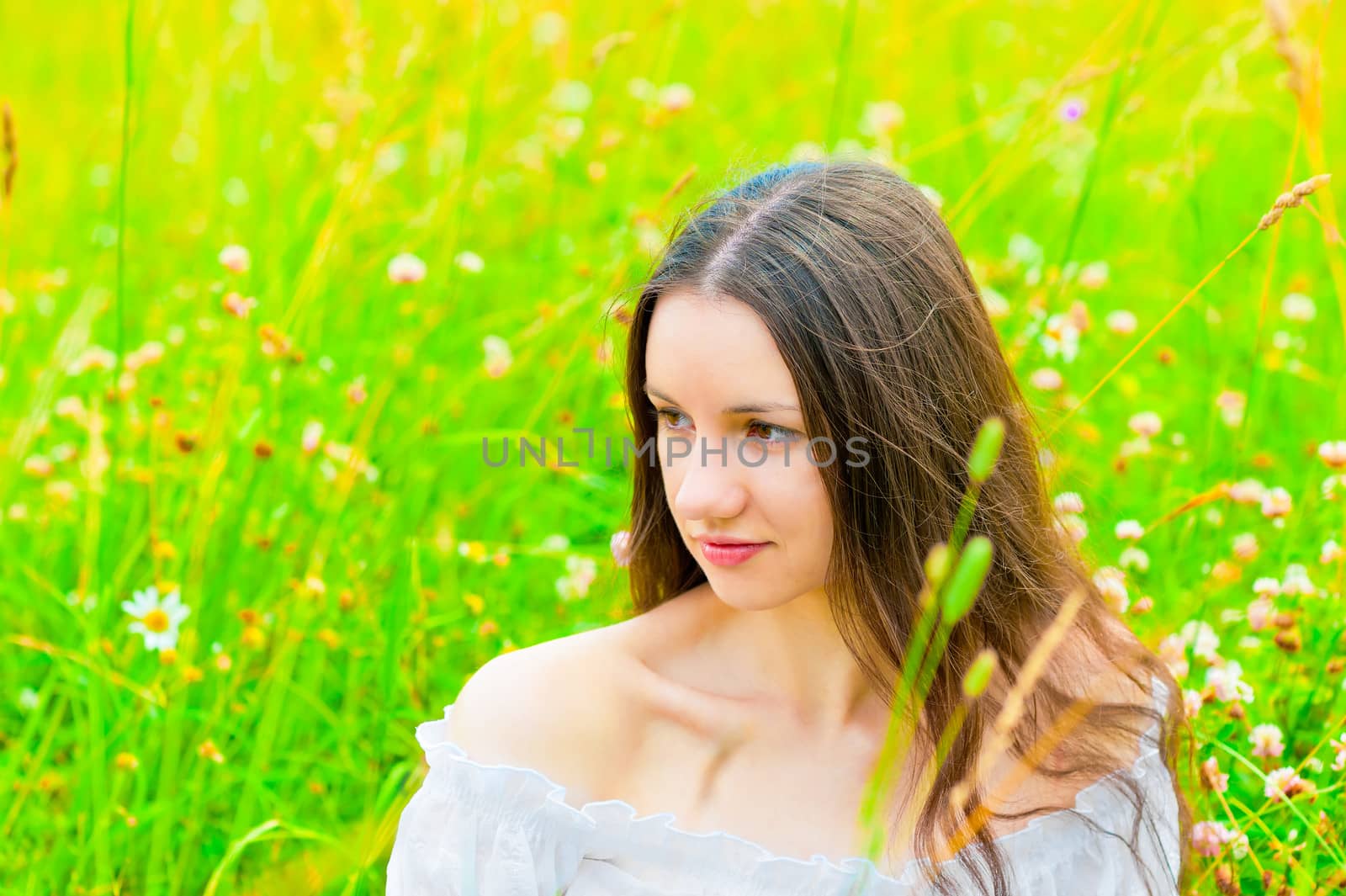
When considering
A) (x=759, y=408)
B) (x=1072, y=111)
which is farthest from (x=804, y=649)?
(x=1072, y=111)

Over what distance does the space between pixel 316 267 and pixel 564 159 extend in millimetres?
1169

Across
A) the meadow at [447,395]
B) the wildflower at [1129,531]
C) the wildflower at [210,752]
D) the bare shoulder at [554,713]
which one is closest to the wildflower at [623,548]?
the meadow at [447,395]

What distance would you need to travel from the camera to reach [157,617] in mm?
1767

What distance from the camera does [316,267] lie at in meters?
1.89

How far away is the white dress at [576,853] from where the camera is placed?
1453mm

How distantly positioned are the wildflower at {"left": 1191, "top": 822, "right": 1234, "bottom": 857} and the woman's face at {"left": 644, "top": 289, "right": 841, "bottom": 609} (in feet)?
2.24

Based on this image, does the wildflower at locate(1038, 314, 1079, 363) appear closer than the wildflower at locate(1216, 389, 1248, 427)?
Yes

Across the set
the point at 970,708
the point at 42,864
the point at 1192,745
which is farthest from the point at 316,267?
the point at 1192,745

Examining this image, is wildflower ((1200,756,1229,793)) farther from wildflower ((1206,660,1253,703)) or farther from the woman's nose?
the woman's nose

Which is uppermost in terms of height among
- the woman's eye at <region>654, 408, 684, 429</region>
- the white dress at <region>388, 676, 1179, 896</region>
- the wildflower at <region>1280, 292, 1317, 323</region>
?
the wildflower at <region>1280, 292, 1317, 323</region>

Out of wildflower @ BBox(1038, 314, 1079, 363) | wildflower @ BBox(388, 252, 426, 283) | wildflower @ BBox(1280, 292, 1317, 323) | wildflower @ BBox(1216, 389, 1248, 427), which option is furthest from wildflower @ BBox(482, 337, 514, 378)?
wildflower @ BBox(1280, 292, 1317, 323)

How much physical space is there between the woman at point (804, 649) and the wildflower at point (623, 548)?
2 cm

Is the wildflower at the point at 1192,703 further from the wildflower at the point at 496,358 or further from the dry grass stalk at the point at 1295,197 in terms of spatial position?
the wildflower at the point at 496,358

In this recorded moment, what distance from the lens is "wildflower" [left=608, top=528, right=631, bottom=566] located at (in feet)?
5.64
